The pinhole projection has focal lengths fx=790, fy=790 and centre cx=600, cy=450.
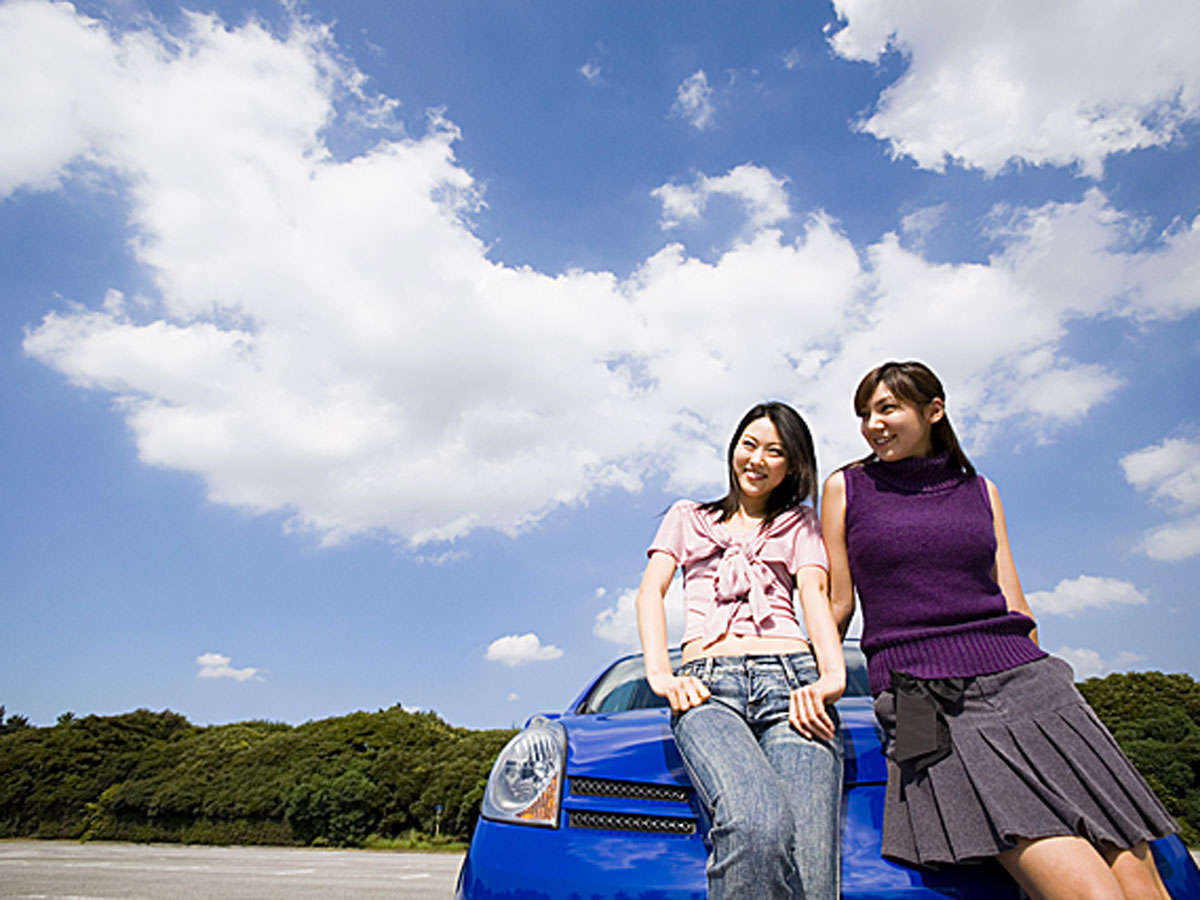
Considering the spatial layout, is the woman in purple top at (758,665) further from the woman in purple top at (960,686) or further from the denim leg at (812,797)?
the woman in purple top at (960,686)

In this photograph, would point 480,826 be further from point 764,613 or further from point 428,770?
point 428,770

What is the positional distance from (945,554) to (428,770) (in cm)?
2227

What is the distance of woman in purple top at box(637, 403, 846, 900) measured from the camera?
5.37 ft

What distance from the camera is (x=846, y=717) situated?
7.28 feet

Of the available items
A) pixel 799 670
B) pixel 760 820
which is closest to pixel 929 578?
pixel 799 670

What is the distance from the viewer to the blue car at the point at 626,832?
1.67 metres

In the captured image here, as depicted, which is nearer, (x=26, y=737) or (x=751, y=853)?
(x=751, y=853)

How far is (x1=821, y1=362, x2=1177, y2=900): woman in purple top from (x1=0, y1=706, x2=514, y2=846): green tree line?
1849 centimetres

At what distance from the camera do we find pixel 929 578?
2.08m

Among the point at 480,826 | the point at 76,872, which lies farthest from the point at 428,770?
the point at 480,826

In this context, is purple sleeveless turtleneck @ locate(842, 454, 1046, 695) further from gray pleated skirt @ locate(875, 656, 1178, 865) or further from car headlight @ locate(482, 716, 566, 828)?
car headlight @ locate(482, 716, 566, 828)

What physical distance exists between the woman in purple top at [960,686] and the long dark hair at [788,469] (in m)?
0.10

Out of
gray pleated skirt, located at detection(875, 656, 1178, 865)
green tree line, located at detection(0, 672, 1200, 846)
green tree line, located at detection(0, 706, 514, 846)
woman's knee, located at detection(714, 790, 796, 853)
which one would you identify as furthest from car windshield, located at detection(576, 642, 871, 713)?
green tree line, located at detection(0, 706, 514, 846)

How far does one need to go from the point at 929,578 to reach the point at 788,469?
54cm
